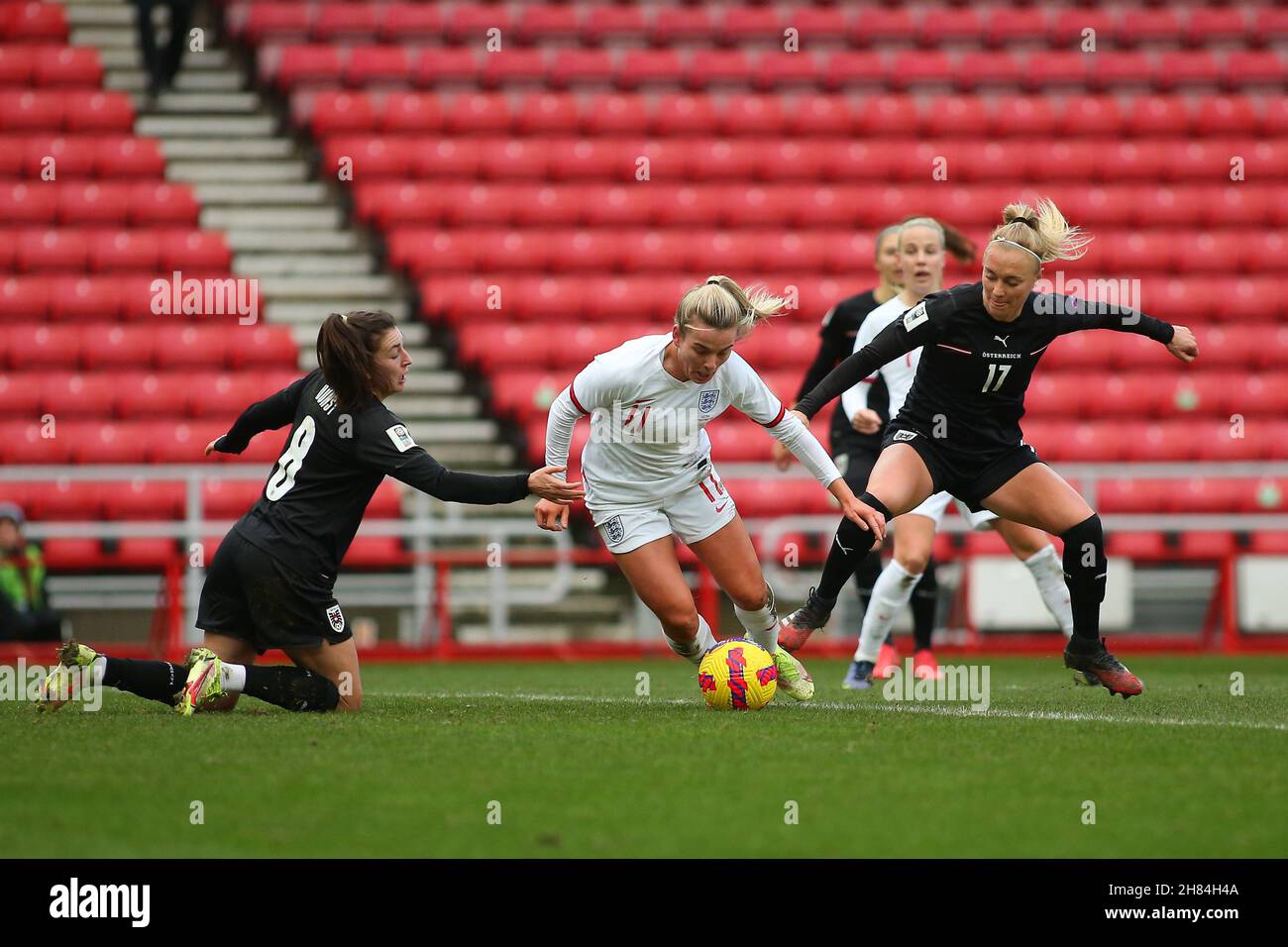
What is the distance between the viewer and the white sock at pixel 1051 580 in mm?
7762

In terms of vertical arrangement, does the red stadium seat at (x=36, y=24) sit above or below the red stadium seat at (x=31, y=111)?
above

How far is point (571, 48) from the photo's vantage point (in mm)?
16359

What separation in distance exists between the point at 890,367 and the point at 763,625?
1971 millimetres

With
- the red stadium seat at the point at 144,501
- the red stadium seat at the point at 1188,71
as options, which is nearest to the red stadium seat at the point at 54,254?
Answer: the red stadium seat at the point at 144,501

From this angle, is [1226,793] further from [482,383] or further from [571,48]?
[571,48]

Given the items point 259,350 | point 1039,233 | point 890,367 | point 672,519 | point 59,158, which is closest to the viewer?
point 1039,233

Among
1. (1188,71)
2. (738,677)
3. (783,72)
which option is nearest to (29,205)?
(783,72)

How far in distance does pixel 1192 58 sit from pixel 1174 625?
7533mm

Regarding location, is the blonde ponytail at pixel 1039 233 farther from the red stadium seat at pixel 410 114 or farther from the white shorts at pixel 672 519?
the red stadium seat at pixel 410 114

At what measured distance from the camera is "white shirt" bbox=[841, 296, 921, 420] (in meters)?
7.78

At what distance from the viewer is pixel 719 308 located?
571cm

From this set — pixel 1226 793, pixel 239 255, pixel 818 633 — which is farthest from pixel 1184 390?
pixel 1226 793

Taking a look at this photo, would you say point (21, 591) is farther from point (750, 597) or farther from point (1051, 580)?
point (1051, 580)

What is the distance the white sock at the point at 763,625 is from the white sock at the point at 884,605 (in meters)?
Answer: 1.12
